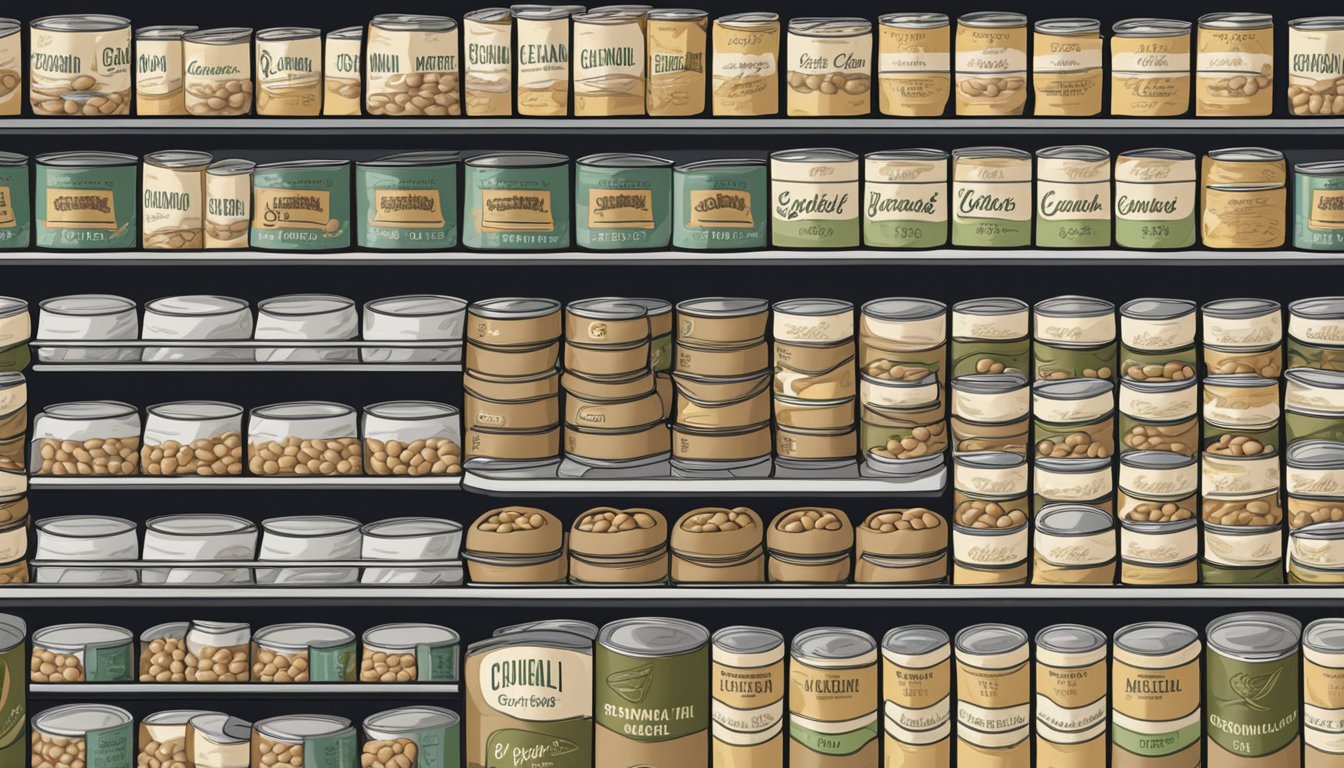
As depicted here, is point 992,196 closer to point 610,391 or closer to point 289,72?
point 610,391

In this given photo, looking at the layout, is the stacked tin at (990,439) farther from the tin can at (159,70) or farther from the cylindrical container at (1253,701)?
the tin can at (159,70)

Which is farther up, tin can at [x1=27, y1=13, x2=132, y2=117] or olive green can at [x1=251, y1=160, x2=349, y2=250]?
tin can at [x1=27, y1=13, x2=132, y2=117]

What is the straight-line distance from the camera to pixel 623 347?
342 cm

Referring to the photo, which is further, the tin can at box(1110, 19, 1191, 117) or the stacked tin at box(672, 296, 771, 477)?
the stacked tin at box(672, 296, 771, 477)

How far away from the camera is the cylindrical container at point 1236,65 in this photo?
10.8 feet

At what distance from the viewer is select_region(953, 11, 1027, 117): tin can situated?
3.32 meters

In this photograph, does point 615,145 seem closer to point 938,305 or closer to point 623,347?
point 623,347

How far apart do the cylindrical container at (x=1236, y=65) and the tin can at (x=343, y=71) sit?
5.49ft

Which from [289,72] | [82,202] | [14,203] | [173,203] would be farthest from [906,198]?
[14,203]

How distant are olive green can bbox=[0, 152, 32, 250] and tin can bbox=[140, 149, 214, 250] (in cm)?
24

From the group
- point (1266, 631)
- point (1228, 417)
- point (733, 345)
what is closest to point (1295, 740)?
point (1266, 631)

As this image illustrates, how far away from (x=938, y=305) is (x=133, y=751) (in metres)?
1.94

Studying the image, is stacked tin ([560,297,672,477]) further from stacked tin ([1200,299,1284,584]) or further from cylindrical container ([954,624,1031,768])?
stacked tin ([1200,299,1284,584])

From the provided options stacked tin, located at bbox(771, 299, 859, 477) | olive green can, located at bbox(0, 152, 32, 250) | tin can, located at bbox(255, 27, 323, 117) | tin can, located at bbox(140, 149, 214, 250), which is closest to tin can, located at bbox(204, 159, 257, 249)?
tin can, located at bbox(140, 149, 214, 250)
